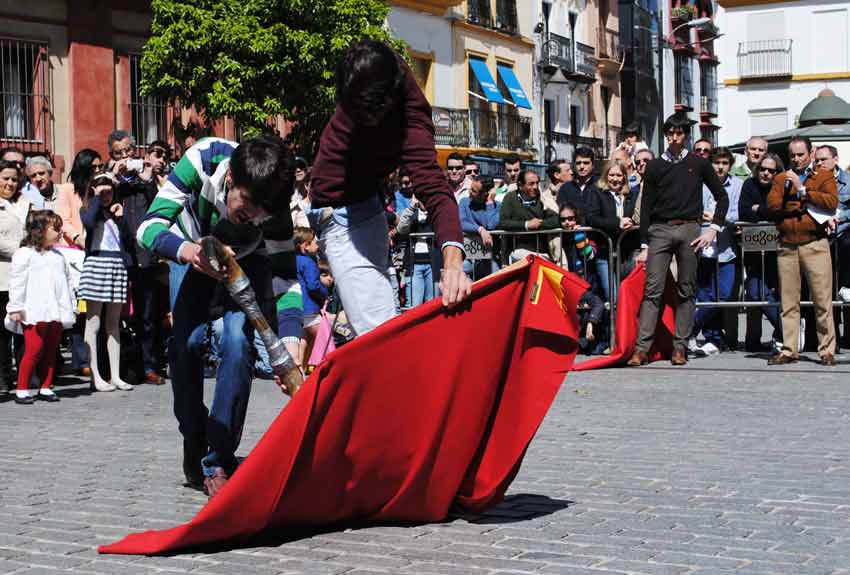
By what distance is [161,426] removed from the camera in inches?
381

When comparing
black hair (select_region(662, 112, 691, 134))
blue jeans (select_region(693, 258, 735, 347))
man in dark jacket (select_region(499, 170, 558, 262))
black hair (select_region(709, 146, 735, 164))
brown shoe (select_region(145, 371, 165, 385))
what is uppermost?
black hair (select_region(662, 112, 691, 134))

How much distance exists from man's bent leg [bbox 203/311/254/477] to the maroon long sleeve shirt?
739mm

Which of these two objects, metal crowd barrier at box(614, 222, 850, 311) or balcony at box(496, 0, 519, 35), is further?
balcony at box(496, 0, 519, 35)

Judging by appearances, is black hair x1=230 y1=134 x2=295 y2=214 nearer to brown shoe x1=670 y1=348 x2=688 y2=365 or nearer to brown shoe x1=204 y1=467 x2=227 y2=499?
brown shoe x1=204 y1=467 x2=227 y2=499

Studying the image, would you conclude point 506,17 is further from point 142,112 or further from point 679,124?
point 679,124

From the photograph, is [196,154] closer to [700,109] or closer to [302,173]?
[302,173]

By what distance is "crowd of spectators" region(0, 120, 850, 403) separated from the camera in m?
12.3

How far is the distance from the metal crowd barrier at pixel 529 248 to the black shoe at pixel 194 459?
28.3ft

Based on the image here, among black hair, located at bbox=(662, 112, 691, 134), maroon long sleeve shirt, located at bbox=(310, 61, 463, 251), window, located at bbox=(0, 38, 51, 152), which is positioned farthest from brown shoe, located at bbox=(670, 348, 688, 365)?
window, located at bbox=(0, 38, 51, 152)

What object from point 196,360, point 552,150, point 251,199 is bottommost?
point 196,360

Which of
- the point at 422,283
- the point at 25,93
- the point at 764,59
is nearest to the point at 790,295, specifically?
the point at 422,283

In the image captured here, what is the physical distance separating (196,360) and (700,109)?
→ 5933cm

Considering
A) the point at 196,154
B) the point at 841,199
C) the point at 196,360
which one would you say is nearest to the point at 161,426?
the point at 196,360

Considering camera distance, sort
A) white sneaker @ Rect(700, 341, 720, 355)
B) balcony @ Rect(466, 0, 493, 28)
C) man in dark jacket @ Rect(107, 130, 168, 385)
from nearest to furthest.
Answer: man in dark jacket @ Rect(107, 130, 168, 385) → white sneaker @ Rect(700, 341, 720, 355) → balcony @ Rect(466, 0, 493, 28)
